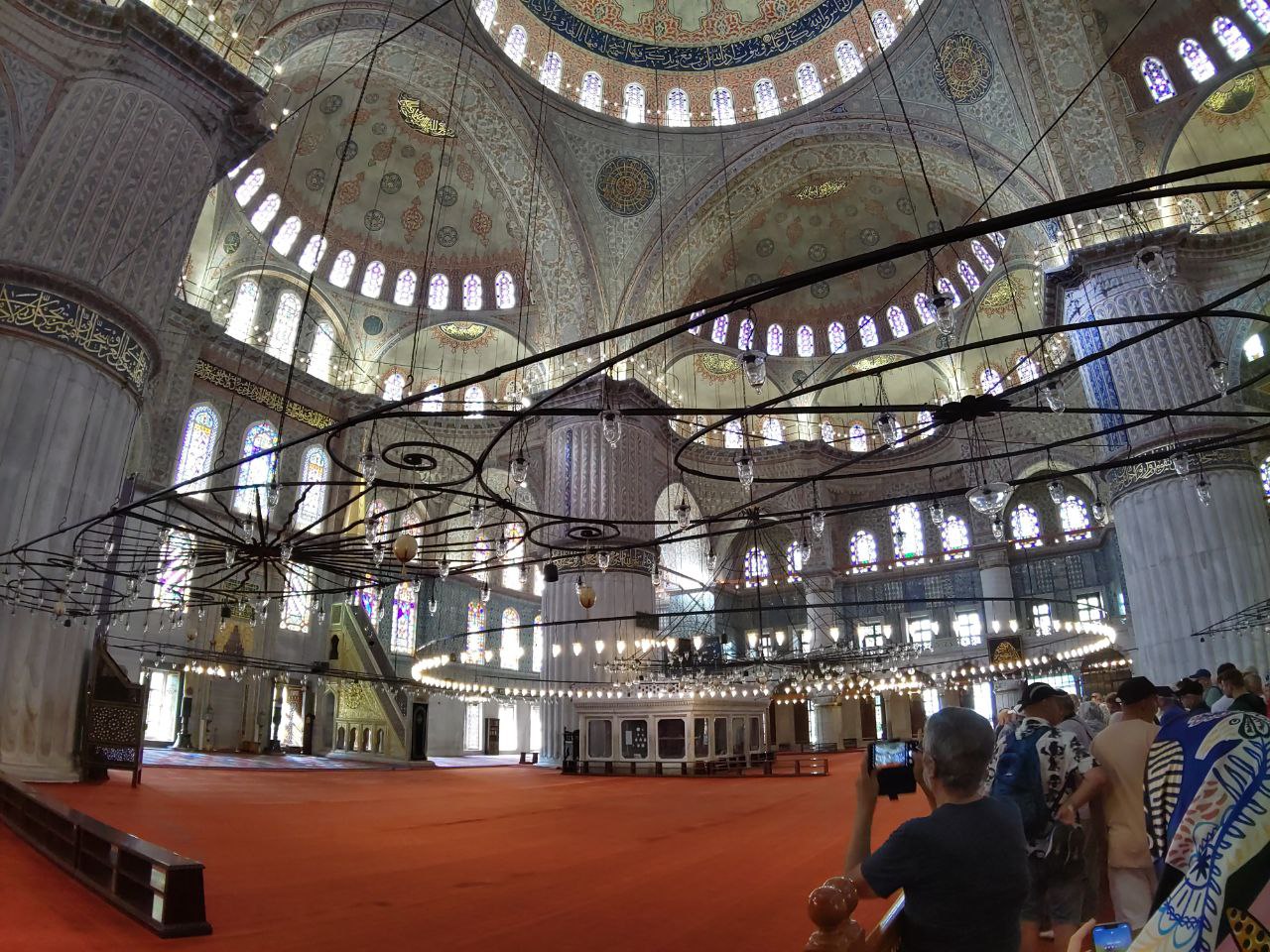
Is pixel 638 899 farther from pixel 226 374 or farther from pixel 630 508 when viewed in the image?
pixel 226 374

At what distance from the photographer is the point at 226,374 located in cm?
1808

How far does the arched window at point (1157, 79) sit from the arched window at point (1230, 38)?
3.46 feet

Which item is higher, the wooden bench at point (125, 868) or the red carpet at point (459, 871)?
the wooden bench at point (125, 868)

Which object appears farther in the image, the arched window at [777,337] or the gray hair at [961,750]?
the arched window at [777,337]

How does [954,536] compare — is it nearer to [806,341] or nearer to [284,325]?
[806,341]

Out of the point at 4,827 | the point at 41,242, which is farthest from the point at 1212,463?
the point at 41,242

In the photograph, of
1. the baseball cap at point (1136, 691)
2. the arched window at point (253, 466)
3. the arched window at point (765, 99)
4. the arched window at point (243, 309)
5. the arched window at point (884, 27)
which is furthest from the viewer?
the arched window at point (765, 99)

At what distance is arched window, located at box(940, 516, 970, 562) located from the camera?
22.9 m

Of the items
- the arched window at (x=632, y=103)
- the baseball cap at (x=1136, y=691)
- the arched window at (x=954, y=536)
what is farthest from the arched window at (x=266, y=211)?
the baseball cap at (x=1136, y=691)

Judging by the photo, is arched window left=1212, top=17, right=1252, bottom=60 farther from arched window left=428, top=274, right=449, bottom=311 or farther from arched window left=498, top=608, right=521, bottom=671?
arched window left=498, top=608, right=521, bottom=671

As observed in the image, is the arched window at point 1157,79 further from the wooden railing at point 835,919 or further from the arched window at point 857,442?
the wooden railing at point 835,919

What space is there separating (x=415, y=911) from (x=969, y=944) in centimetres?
304

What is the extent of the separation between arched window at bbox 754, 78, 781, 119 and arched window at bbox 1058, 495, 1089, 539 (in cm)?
1294

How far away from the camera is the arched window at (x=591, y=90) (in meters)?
18.9
